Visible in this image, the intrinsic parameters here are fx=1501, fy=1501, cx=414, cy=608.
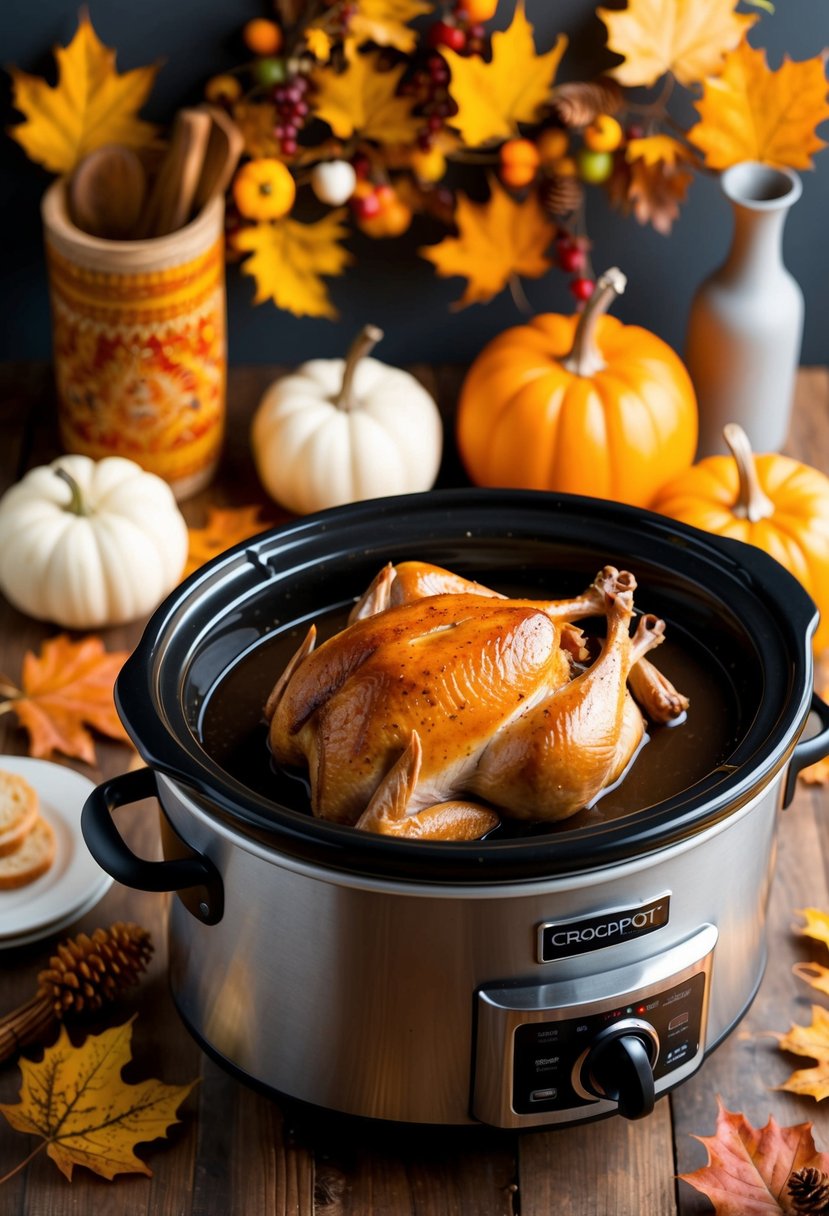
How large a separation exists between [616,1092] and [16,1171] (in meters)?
0.56

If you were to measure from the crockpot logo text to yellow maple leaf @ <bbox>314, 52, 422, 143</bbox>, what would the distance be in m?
1.38

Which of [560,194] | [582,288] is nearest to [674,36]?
[560,194]

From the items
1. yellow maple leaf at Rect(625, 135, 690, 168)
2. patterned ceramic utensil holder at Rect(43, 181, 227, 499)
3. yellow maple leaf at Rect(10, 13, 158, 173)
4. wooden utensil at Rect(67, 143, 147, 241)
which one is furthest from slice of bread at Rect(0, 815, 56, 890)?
yellow maple leaf at Rect(625, 135, 690, 168)

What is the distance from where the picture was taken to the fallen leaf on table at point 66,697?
184cm

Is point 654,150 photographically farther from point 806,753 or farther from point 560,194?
point 806,753

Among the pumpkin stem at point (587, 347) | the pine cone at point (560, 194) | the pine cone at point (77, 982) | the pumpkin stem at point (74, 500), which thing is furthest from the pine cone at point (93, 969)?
the pine cone at point (560, 194)

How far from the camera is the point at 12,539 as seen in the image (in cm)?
196

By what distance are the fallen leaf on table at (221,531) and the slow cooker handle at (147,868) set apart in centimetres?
85

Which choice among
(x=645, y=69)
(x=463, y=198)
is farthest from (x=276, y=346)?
(x=645, y=69)

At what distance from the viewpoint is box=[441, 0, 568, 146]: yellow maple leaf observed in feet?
6.95

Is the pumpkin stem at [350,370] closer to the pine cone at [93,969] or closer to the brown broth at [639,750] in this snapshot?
the brown broth at [639,750]

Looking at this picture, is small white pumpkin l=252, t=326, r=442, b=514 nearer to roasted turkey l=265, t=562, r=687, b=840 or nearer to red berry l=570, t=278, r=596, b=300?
red berry l=570, t=278, r=596, b=300

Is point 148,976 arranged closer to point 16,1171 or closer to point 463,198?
point 16,1171

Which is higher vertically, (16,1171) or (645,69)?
(645,69)
